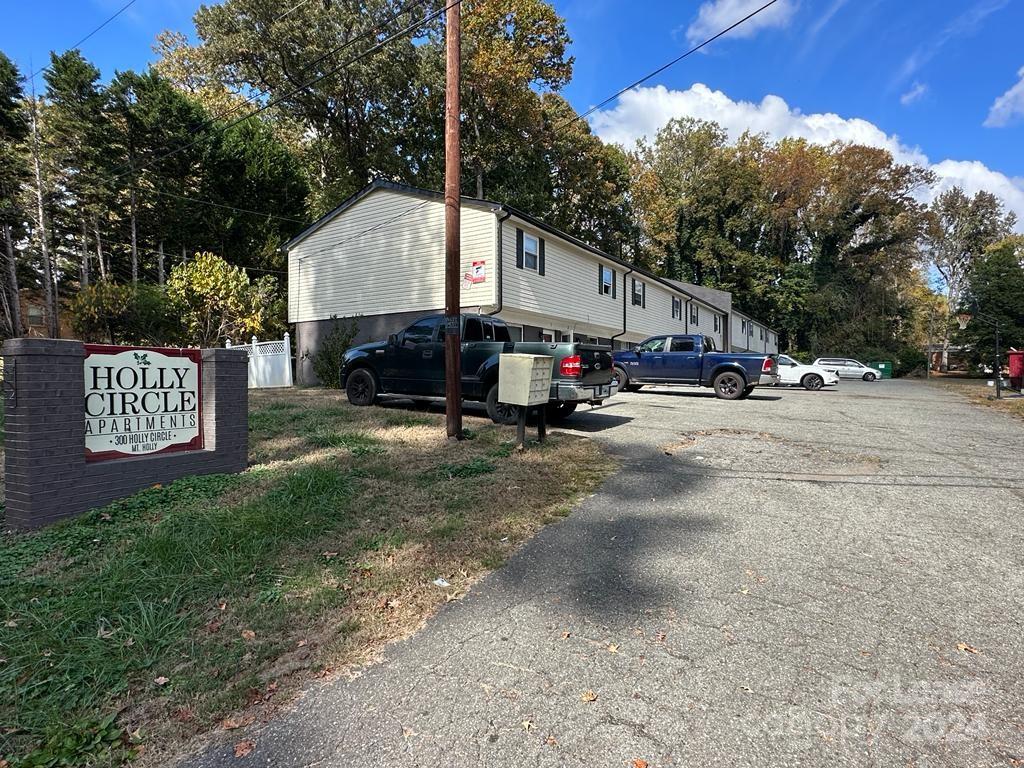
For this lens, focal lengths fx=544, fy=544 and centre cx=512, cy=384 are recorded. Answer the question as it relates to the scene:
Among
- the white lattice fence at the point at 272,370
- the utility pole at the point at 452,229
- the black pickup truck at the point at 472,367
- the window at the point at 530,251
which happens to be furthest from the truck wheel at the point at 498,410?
the white lattice fence at the point at 272,370

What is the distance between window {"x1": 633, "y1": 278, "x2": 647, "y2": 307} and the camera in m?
26.0

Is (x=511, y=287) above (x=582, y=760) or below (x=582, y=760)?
above

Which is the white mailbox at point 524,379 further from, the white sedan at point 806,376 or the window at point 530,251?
the white sedan at point 806,376

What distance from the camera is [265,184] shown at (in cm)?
2792

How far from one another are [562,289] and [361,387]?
10237mm

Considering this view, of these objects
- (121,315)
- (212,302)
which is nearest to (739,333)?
(212,302)

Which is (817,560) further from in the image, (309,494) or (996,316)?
(996,316)

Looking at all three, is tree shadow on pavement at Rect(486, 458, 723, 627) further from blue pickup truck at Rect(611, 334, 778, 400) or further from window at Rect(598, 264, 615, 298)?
window at Rect(598, 264, 615, 298)

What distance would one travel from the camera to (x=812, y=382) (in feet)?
79.6

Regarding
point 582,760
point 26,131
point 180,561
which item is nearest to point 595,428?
point 180,561

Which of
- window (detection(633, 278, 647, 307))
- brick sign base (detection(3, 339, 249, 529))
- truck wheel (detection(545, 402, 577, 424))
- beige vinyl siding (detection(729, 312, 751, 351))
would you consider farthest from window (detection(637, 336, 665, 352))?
beige vinyl siding (detection(729, 312, 751, 351))

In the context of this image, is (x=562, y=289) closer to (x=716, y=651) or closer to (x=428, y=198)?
(x=428, y=198)

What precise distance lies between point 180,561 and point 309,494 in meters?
1.38

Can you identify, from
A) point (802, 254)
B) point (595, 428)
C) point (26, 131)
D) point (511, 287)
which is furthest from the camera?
point (802, 254)
